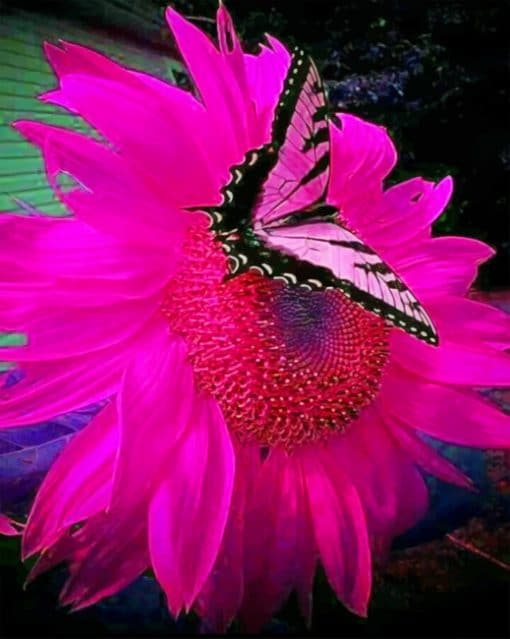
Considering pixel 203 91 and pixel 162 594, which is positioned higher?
pixel 203 91

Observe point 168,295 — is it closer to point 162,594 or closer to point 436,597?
point 162,594

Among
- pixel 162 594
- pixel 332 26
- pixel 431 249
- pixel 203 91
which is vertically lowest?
pixel 162 594

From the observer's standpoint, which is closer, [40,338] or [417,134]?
[40,338]

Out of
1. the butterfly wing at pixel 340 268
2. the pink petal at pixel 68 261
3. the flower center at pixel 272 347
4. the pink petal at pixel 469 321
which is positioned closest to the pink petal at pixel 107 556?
the flower center at pixel 272 347

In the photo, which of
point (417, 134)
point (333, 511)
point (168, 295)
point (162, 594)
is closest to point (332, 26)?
point (417, 134)

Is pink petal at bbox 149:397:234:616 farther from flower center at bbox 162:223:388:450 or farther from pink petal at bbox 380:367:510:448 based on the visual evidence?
pink petal at bbox 380:367:510:448

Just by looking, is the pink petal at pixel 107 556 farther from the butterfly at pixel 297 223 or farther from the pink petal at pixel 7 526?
the butterfly at pixel 297 223

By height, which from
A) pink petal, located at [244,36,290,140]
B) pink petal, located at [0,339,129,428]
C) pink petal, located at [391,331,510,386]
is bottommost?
pink petal, located at [0,339,129,428]

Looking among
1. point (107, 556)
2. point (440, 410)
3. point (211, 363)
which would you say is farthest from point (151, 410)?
point (440, 410)

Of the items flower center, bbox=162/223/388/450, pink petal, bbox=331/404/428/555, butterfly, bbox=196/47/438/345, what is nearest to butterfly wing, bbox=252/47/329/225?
butterfly, bbox=196/47/438/345
